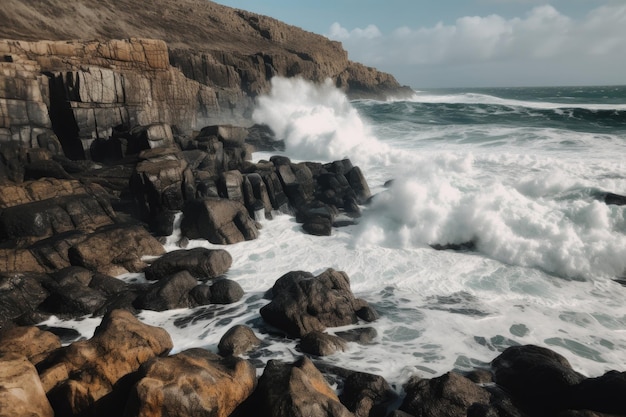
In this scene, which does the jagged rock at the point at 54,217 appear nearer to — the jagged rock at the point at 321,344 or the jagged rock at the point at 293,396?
the jagged rock at the point at 321,344

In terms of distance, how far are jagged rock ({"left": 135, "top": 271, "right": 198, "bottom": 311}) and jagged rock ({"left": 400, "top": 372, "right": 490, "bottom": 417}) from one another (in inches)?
243

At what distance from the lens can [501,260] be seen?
42.0ft

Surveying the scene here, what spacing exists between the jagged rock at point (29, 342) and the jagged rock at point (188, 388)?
2551 mm

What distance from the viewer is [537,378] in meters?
6.52

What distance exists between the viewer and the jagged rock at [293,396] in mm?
5062

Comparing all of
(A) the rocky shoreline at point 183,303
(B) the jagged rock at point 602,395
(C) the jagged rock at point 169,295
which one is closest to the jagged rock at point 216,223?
(A) the rocky shoreline at point 183,303

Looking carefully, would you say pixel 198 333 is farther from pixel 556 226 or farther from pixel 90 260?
pixel 556 226

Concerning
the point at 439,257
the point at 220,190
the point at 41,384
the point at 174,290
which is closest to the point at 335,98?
the point at 220,190

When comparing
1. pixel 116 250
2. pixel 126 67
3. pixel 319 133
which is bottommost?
pixel 116 250

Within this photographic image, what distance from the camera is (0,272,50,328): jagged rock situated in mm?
9086

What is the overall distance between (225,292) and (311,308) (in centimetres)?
268

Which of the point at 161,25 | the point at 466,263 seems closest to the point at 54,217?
the point at 466,263

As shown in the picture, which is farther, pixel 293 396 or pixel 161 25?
pixel 161 25

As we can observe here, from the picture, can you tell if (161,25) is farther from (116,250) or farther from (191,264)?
(191,264)
